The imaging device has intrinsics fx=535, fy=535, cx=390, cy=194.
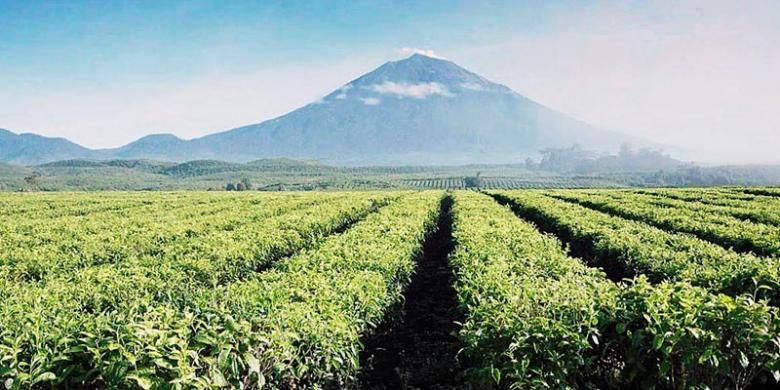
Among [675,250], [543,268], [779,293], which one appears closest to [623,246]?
[675,250]

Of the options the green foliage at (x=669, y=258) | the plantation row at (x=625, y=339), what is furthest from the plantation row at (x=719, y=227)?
the plantation row at (x=625, y=339)

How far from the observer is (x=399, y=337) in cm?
1258

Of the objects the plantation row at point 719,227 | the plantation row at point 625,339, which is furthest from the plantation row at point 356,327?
the plantation row at point 719,227

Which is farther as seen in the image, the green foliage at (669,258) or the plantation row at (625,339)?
the green foliage at (669,258)

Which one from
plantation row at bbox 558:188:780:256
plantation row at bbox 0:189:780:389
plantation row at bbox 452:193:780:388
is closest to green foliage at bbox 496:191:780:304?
plantation row at bbox 0:189:780:389

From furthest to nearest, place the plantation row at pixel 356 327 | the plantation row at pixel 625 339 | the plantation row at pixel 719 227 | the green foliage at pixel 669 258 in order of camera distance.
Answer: the plantation row at pixel 719 227 → the green foliage at pixel 669 258 → the plantation row at pixel 625 339 → the plantation row at pixel 356 327

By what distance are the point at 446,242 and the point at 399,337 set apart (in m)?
14.2

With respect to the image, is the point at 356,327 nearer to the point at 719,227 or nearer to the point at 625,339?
the point at 625,339

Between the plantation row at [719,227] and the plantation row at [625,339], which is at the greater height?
the plantation row at [625,339]

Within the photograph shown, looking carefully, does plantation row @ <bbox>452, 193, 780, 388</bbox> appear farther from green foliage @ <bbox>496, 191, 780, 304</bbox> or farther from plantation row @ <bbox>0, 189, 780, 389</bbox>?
green foliage @ <bbox>496, 191, 780, 304</bbox>

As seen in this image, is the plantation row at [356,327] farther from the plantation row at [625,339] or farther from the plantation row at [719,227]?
the plantation row at [719,227]

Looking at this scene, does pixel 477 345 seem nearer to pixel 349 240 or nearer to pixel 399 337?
pixel 399 337

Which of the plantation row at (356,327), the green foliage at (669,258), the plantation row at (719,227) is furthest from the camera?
the plantation row at (719,227)

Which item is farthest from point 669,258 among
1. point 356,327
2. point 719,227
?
point 356,327
